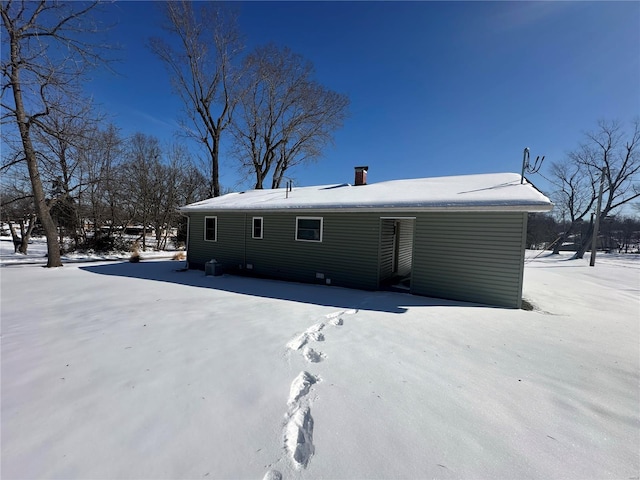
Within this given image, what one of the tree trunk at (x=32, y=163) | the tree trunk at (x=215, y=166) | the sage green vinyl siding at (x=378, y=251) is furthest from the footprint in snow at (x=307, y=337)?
the tree trunk at (x=215, y=166)

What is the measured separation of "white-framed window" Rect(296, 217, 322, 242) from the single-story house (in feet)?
0.10

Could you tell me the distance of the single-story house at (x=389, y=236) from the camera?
6176 mm

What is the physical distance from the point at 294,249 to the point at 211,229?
13.4ft

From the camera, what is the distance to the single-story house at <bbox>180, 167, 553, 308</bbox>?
20.3 feet

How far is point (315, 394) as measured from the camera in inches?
102

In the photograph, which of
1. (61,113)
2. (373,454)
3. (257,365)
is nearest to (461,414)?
(373,454)

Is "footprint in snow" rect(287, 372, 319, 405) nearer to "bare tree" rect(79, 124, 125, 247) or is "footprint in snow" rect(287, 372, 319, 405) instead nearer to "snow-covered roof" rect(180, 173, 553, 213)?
"snow-covered roof" rect(180, 173, 553, 213)

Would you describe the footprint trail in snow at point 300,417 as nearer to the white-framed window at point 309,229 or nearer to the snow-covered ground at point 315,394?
the snow-covered ground at point 315,394

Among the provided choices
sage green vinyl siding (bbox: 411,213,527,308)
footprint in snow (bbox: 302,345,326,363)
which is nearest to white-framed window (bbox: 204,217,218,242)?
sage green vinyl siding (bbox: 411,213,527,308)

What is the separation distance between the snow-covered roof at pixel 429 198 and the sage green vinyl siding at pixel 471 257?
13.2 inches

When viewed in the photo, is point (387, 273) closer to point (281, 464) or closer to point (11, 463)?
point (281, 464)

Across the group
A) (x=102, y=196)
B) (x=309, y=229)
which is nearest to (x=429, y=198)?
(x=309, y=229)

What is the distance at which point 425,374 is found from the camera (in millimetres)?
3033

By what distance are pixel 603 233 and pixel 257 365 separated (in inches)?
1845
